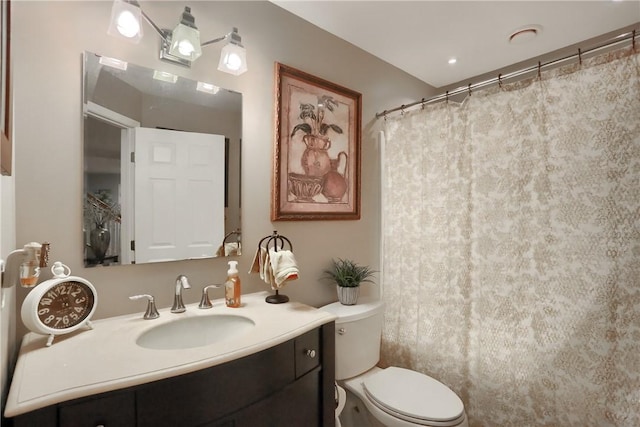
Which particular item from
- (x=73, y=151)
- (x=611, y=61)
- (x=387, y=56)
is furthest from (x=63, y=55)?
(x=611, y=61)

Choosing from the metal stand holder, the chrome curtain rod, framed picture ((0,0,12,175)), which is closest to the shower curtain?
the chrome curtain rod

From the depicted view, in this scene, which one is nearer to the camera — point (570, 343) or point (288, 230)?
point (570, 343)

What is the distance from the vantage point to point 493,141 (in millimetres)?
1651

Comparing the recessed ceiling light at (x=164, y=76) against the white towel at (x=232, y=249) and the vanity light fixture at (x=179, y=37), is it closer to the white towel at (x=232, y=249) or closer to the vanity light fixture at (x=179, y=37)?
the vanity light fixture at (x=179, y=37)

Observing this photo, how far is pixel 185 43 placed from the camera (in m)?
1.27

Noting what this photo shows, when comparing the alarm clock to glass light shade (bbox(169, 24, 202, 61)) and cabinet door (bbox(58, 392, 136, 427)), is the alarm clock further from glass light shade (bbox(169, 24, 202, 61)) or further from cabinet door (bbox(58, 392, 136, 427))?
glass light shade (bbox(169, 24, 202, 61))

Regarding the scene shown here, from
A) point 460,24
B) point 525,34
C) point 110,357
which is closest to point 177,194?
point 110,357

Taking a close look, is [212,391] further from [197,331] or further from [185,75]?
[185,75]

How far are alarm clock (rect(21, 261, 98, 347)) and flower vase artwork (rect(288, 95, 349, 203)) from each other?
1.02 metres

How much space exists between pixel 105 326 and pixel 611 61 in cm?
227

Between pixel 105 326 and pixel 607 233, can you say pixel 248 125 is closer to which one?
pixel 105 326

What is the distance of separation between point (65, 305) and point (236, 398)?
63 centimetres

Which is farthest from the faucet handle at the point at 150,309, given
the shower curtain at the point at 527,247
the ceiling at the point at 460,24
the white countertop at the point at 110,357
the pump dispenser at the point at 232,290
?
the ceiling at the point at 460,24

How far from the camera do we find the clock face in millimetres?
935
